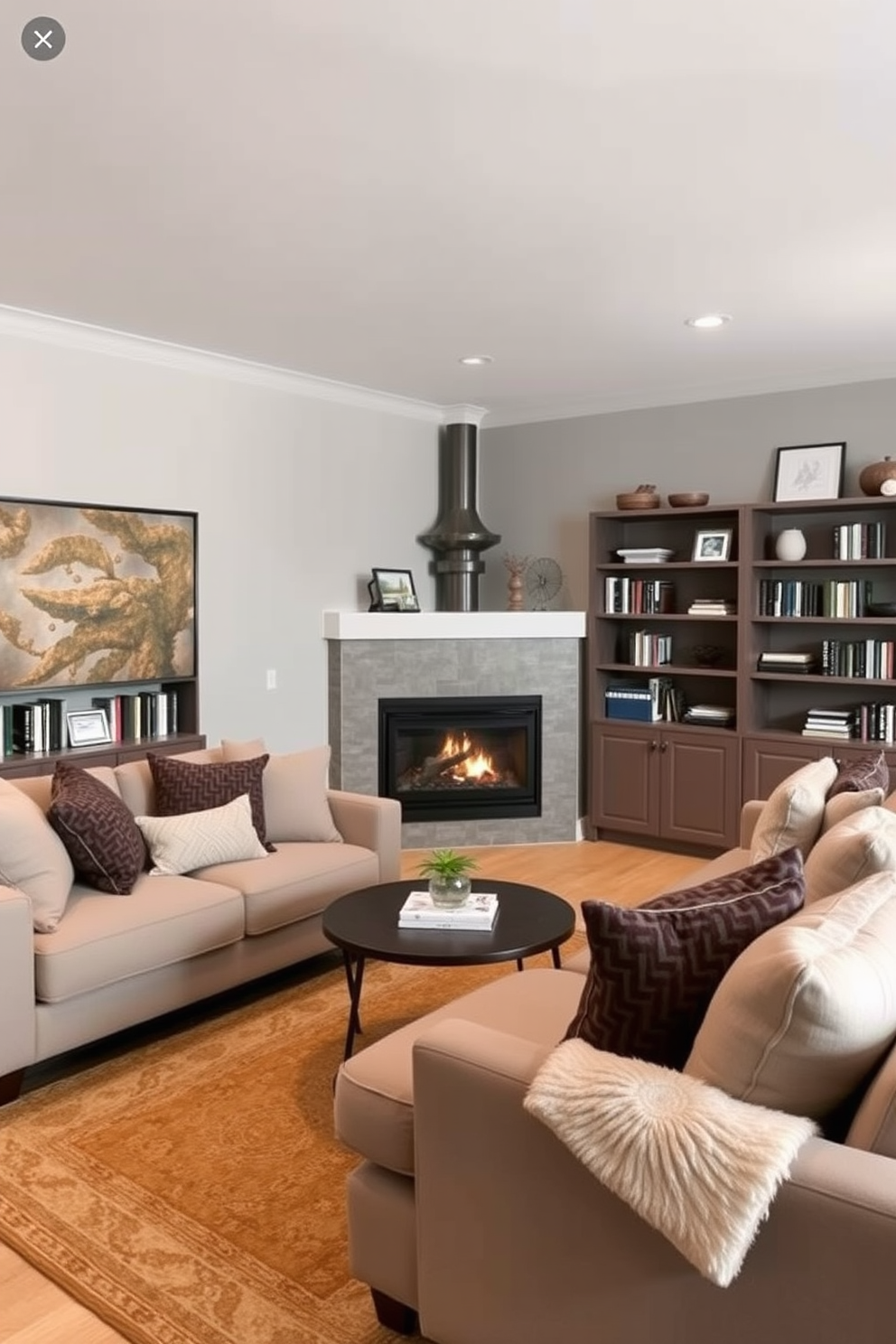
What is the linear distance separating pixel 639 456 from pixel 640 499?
430mm

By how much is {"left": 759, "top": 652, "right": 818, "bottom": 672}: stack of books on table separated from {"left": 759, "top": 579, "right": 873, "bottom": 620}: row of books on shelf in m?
0.22

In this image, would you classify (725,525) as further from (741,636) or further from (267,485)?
(267,485)

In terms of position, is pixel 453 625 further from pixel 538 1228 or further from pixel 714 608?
pixel 538 1228

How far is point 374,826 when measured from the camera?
405 cm

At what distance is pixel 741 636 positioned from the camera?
5492 mm

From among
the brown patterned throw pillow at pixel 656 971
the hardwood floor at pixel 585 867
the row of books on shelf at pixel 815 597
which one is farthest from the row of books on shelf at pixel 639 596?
the brown patterned throw pillow at pixel 656 971

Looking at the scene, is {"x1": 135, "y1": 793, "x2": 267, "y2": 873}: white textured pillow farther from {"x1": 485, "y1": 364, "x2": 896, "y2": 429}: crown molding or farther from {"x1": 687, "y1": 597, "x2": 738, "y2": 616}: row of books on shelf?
{"x1": 485, "y1": 364, "x2": 896, "y2": 429}: crown molding

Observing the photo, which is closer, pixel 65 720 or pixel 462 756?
pixel 65 720

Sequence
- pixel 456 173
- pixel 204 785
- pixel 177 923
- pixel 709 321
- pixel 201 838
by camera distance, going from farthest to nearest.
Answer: pixel 709 321, pixel 204 785, pixel 201 838, pixel 177 923, pixel 456 173

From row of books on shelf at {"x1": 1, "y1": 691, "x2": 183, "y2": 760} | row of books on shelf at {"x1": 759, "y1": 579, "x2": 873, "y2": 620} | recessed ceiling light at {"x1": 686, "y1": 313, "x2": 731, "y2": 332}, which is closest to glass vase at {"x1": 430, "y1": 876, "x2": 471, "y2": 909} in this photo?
row of books on shelf at {"x1": 1, "y1": 691, "x2": 183, "y2": 760}

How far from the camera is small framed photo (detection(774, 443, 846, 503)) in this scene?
535 cm

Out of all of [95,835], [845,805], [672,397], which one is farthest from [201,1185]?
[672,397]

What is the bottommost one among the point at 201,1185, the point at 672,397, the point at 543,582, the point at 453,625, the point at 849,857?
the point at 201,1185

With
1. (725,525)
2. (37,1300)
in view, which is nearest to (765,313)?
(725,525)
